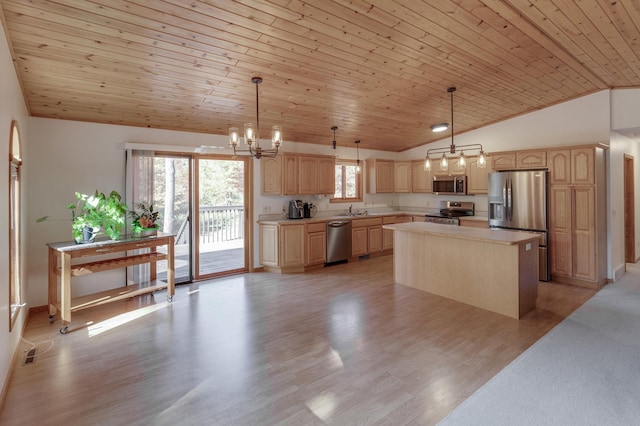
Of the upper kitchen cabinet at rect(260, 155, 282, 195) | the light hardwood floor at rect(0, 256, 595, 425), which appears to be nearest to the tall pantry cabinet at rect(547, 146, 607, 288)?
the light hardwood floor at rect(0, 256, 595, 425)

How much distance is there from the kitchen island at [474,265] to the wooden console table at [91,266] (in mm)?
3347

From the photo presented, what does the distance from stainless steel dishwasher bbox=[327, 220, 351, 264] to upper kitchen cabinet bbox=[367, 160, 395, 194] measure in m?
1.36

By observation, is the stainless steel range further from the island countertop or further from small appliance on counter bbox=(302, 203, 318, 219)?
small appliance on counter bbox=(302, 203, 318, 219)

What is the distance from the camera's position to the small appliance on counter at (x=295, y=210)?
21.0ft

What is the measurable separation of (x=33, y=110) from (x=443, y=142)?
6.91 metres

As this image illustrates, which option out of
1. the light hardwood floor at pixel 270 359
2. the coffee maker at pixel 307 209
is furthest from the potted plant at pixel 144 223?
the coffee maker at pixel 307 209

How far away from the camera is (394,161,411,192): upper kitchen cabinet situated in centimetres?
784

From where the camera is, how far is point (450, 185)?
7.00 m

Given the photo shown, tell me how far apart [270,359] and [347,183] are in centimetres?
514

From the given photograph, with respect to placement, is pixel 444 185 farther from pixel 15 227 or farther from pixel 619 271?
pixel 15 227

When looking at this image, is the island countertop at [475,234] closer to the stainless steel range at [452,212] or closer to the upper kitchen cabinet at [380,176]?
the stainless steel range at [452,212]

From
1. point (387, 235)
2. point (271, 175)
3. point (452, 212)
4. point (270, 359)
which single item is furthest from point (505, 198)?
point (270, 359)

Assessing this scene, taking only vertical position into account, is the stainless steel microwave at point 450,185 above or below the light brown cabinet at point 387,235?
above

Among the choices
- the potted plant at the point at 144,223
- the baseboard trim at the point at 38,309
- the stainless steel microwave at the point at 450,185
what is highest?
the stainless steel microwave at the point at 450,185
